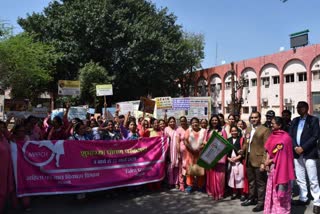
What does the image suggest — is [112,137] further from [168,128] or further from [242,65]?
[242,65]

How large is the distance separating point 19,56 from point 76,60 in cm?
524

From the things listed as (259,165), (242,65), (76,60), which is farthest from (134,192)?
(242,65)

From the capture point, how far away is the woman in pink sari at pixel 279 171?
5.95 metres

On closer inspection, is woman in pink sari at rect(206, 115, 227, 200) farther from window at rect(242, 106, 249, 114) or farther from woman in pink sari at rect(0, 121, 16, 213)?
window at rect(242, 106, 249, 114)

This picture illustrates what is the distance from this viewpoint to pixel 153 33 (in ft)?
112

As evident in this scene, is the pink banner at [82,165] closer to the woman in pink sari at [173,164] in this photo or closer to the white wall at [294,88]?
the woman in pink sari at [173,164]

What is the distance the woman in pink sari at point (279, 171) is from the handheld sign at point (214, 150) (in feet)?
5.09

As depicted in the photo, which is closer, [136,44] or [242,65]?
[136,44]

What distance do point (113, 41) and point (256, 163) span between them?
2767 cm

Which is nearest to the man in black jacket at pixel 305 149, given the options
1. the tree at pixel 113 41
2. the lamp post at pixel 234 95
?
the tree at pixel 113 41

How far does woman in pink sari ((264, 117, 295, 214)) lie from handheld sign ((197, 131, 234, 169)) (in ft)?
5.09

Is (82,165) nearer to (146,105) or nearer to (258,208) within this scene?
(258,208)

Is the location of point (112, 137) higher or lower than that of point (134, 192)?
higher

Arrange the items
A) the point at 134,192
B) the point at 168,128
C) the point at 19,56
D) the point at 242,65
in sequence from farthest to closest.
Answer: the point at 242,65
the point at 19,56
the point at 168,128
the point at 134,192
